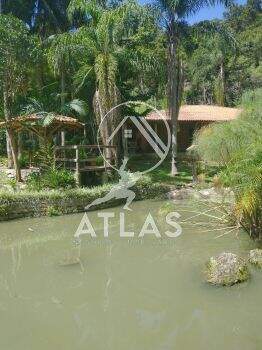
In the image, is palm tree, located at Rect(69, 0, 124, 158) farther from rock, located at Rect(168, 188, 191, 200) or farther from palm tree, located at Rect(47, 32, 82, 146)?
rock, located at Rect(168, 188, 191, 200)

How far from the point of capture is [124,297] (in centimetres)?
788

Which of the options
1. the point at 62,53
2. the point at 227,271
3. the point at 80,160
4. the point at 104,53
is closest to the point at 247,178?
the point at 227,271

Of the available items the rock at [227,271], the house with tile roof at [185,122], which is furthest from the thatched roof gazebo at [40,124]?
the house with tile roof at [185,122]

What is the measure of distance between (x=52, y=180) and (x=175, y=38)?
9.91 metres

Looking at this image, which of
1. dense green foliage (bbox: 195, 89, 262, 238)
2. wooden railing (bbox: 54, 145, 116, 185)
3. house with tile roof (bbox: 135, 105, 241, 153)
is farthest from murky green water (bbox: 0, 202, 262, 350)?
house with tile roof (bbox: 135, 105, 241, 153)

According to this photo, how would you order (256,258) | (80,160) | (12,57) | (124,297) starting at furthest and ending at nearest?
(12,57) < (80,160) < (256,258) < (124,297)

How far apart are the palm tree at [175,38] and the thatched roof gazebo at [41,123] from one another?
5681 mm

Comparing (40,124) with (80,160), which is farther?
(80,160)

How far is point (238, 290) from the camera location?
7.83 meters

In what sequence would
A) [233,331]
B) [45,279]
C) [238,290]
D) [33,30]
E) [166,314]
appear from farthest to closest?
1. [33,30]
2. [45,279]
3. [238,290]
4. [166,314]
5. [233,331]

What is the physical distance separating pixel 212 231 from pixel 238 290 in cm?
425

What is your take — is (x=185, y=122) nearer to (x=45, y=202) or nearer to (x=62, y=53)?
(x=62, y=53)

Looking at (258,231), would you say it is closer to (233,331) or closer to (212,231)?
(212,231)

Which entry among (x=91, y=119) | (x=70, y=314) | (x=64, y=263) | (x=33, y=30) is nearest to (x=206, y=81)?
(x=33, y=30)
